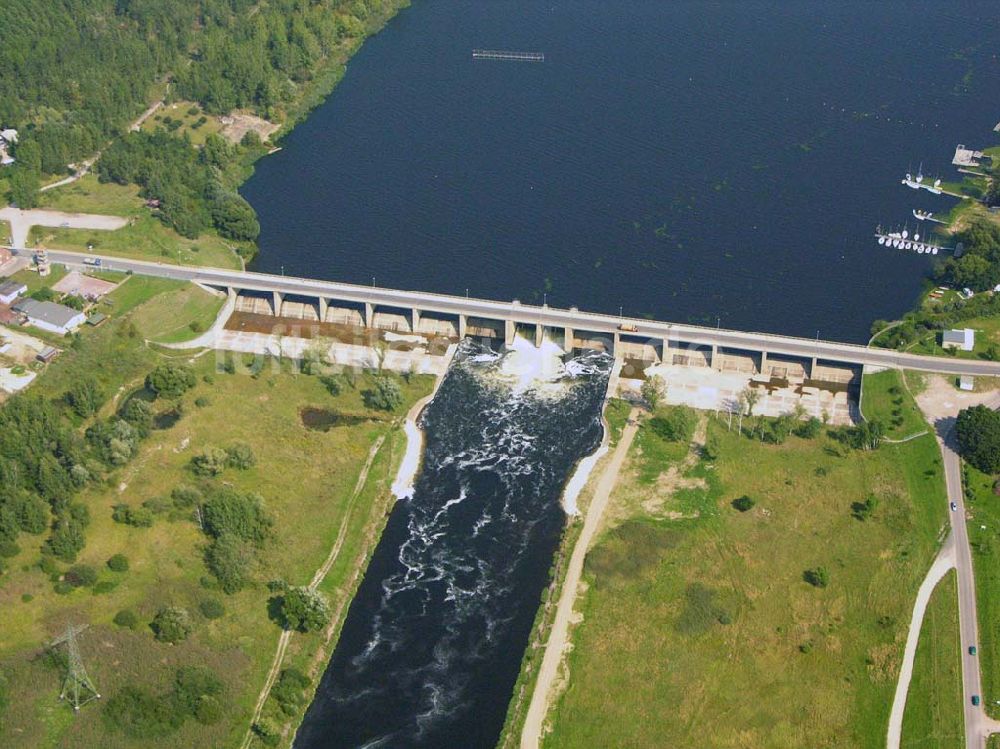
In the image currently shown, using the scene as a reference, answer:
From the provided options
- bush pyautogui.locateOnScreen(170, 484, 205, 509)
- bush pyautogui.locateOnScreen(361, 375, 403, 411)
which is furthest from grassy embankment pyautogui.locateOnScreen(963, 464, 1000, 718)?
bush pyautogui.locateOnScreen(170, 484, 205, 509)

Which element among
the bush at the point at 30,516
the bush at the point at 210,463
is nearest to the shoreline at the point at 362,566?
the bush at the point at 210,463

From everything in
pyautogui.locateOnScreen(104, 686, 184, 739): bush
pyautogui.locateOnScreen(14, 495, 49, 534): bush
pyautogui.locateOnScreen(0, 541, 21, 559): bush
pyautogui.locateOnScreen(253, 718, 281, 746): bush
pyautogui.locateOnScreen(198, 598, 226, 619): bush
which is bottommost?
pyautogui.locateOnScreen(253, 718, 281, 746): bush

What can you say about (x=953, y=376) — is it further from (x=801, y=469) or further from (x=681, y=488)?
(x=681, y=488)

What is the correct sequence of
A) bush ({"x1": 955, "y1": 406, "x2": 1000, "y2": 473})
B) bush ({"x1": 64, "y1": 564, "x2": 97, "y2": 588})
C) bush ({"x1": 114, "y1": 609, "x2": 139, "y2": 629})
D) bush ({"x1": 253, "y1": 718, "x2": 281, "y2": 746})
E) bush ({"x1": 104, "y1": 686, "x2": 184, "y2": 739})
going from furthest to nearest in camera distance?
bush ({"x1": 955, "y1": 406, "x2": 1000, "y2": 473}) → bush ({"x1": 64, "y1": 564, "x2": 97, "y2": 588}) → bush ({"x1": 114, "y1": 609, "x2": 139, "y2": 629}) → bush ({"x1": 253, "y1": 718, "x2": 281, "y2": 746}) → bush ({"x1": 104, "y1": 686, "x2": 184, "y2": 739})

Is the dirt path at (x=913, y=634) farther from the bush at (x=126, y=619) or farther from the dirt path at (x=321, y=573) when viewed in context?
the bush at (x=126, y=619)

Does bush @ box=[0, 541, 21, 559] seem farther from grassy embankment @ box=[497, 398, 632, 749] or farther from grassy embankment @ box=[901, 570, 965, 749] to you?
grassy embankment @ box=[901, 570, 965, 749]

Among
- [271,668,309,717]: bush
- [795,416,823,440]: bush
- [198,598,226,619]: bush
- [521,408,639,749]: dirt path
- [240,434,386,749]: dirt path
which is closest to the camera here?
[521,408,639,749]: dirt path

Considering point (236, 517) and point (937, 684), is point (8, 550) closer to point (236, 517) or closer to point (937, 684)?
point (236, 517)
